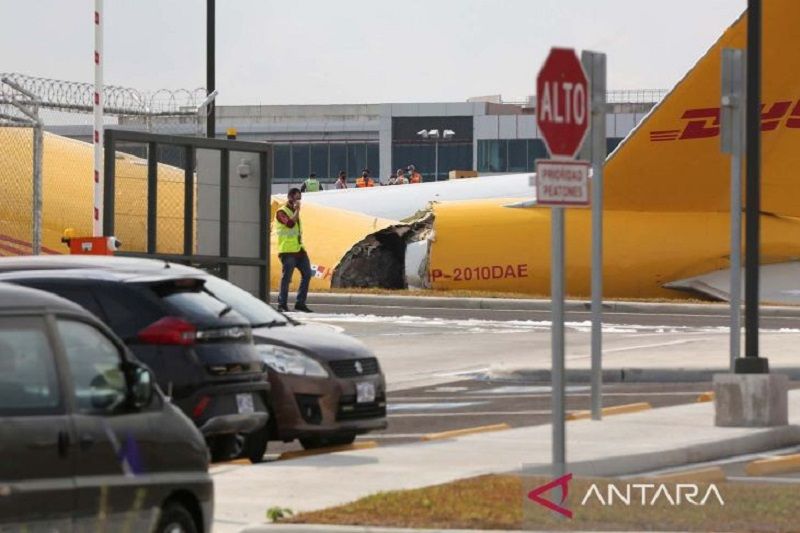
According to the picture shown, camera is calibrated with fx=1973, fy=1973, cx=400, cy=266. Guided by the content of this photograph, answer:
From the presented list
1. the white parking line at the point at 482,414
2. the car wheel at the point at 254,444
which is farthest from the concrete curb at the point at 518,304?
the car wheel at the point at 254,444

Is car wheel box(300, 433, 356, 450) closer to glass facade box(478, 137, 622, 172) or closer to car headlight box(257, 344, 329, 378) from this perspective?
car headlight box(257, 344, 329, 378)

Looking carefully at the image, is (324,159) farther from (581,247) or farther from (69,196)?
(581,247)

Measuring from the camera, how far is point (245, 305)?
17.2m

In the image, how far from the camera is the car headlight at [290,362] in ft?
53.1

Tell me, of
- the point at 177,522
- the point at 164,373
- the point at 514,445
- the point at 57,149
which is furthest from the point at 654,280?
the point at 177,522

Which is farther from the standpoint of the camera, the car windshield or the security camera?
the security camera

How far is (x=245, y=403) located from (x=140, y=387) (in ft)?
16.6

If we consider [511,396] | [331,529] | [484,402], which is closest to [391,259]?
[511,396]

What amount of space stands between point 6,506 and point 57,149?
29411 mm

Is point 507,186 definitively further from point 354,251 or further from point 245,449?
point 245,449

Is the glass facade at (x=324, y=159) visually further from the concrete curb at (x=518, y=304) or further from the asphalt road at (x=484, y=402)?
the asphalt road at (x=484, y=402)

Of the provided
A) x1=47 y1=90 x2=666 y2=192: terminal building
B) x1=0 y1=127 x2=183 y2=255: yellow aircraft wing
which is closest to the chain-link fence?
x1=0 y1=127 x2=183 y2=255: yellow aircraft wing

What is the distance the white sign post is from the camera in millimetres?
11445

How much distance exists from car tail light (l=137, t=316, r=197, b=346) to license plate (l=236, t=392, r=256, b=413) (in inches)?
22.6
